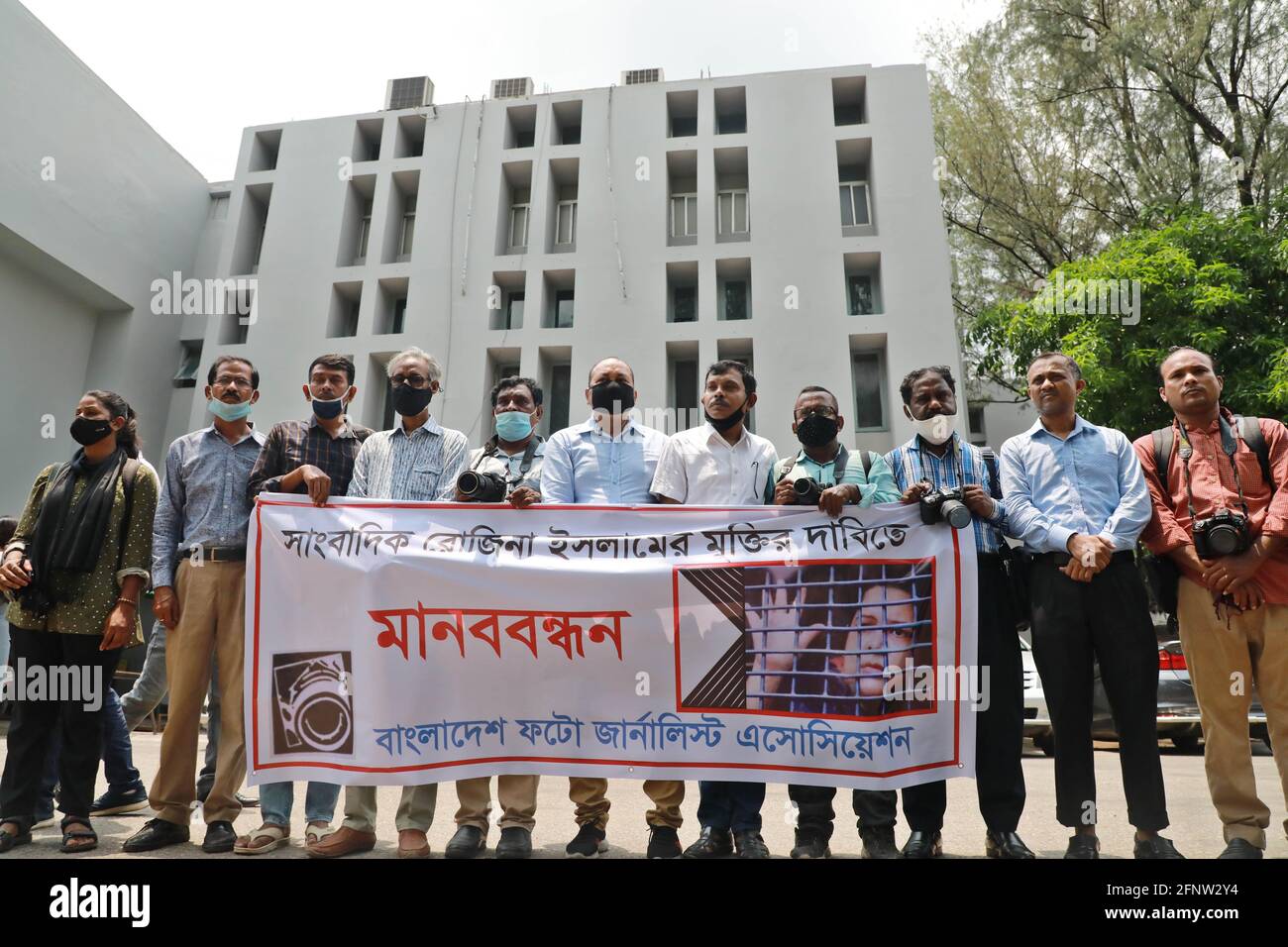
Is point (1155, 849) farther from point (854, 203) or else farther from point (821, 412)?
point (854, 203)

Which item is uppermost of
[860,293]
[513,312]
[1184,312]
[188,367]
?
[860,293]

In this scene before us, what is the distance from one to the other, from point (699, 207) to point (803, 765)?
17402 millimetres

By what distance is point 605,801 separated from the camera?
12.1ft

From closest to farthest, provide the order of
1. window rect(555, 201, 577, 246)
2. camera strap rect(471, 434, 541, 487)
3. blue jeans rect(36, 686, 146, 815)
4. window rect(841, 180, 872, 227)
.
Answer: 1. camera strap rect(471, 434, 541, 487)
2. blue jeans rect(36, 686, 146, 815)
3. window rect(841, 180, 872, 227)
4. window rect(555, 201, 577, 246)

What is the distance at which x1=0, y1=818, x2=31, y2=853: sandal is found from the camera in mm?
3738

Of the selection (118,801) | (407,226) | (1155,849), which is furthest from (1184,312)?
(407,226)

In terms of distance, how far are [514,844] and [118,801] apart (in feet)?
9.15

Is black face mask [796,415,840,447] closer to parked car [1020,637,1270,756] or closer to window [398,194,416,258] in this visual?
parked car [1020,637,1270,756]

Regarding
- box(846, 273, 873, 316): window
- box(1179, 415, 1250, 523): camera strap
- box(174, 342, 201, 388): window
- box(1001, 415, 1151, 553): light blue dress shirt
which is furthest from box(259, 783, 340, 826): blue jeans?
box(174, 342, 201, 388): window

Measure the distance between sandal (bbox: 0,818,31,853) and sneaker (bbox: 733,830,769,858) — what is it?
331 centimetres

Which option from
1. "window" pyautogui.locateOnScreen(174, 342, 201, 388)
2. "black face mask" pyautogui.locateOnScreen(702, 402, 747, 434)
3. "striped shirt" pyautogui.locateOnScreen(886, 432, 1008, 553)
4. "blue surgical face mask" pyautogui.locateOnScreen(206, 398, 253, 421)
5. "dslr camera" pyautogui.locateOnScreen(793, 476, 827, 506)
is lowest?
"dslr camera" pyautogui.locateOnScreen(793, 476, 827, 506)

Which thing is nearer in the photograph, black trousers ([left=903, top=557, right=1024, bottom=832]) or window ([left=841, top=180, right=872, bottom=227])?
black trousers ([left=903, top=557, right=1024, bottom=832])

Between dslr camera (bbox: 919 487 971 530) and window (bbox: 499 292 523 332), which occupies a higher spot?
window (bbox: 499 292 523 332)

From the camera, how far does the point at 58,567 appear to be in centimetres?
403
